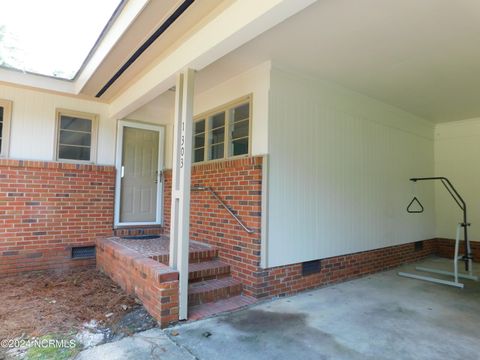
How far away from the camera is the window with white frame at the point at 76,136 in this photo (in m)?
4.91

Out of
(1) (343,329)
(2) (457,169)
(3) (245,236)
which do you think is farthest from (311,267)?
(2) (457,169)

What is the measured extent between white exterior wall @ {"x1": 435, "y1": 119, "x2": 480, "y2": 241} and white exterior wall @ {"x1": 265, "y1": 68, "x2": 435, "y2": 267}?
37.8 inches

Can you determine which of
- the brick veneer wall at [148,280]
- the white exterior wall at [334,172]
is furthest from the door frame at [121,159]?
the white exterior wall at [334,172]

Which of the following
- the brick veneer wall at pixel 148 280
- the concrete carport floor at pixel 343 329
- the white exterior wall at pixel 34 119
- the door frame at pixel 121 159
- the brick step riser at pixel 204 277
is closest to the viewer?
the concrete carport floor at pixel 343 329

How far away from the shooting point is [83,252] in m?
4.95

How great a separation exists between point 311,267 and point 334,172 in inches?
54.2

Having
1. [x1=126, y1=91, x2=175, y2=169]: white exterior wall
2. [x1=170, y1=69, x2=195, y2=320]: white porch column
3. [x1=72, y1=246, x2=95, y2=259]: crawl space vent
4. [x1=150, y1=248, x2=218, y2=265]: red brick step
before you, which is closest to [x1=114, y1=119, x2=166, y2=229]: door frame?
[x1=126, y1=91, x2=175, y2=169]: white exterior wall

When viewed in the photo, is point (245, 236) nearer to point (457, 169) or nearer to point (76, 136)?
point (76, 136)

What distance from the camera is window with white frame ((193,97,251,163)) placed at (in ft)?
13.5

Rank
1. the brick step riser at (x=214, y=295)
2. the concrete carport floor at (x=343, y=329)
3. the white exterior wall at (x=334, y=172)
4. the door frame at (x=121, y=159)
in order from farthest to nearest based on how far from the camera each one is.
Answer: the door frame at (x=121, y=159) → the white exterior wall at (x=334, y=172) → the brick step riser at (x=214, y=295) → the concrete carport floor at (x=343, y=329)

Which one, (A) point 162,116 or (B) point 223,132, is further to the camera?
(A) point 162,116

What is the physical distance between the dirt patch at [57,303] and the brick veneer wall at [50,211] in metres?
0.30

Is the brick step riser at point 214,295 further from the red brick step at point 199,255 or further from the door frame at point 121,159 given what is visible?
the door frame at point 121,159

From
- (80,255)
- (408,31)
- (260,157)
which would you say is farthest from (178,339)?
(408,31)
